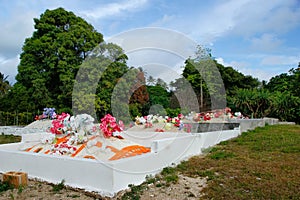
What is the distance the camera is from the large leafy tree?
17.4 meters

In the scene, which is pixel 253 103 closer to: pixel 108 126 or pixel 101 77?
pixel 101 77

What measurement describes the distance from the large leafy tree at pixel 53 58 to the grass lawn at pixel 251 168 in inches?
494

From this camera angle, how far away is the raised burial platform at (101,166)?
12.3 feet

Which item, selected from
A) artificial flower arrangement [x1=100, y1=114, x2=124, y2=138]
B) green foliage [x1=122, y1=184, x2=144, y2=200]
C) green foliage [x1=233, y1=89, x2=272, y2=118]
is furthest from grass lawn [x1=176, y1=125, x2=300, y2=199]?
green foliage [x1=233, y1=89, x2=272, y2=118]

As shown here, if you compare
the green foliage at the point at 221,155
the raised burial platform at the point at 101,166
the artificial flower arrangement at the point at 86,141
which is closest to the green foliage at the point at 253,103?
the green foliage at the point at 221,155

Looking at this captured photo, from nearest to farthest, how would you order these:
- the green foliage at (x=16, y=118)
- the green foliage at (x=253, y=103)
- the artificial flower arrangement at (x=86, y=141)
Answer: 1. the artificial flower arrangement at (x=86, y=141)
2. the green foliage at (x=253, y=103)
3. the green foliage at (x=16, y=118)

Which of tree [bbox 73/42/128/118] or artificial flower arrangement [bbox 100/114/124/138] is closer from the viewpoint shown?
artificial flower arrangement [bbox 100/114/124/138]

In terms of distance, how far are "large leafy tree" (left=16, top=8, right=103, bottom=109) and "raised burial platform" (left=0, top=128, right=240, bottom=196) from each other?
11921 mm

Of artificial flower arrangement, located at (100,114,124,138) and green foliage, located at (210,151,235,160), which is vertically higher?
artificial flower arrangement, located at (100,114,124,138)

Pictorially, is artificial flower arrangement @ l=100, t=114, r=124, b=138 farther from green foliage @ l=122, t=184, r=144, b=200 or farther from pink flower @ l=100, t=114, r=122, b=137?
green foliage @ l=122, t=184, r=144, b=200

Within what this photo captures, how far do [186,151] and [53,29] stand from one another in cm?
1596

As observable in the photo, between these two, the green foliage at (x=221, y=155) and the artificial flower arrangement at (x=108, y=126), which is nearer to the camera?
the artificial flower arrangement at (x=108, y=126)

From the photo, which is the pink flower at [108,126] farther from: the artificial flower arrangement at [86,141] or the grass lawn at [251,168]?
the grass lawn at [251,168]

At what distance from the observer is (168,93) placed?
733 centimetres
